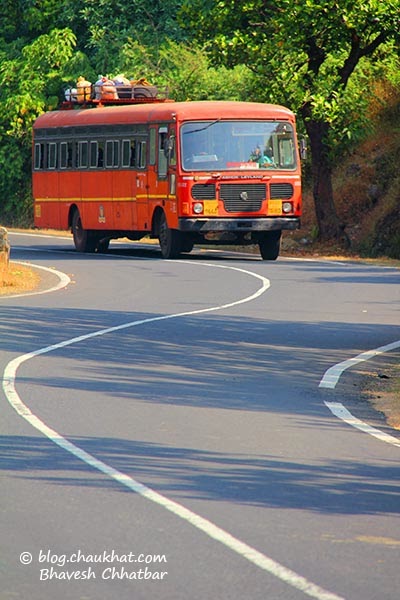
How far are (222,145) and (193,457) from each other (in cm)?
2423

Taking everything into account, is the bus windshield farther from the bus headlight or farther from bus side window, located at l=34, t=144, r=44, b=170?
bus side window, located at l=34, t=144, r=44, b=170

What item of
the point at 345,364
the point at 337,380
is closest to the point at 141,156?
the point at 345,364

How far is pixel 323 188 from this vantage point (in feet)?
137

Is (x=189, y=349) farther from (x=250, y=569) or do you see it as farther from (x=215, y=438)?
(x=250, y=569)

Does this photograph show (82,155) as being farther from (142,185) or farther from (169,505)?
(169,505)

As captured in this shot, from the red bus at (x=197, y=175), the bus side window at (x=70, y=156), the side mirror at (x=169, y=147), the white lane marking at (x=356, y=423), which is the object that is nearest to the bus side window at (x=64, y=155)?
the bus side window at (x=70, y=156)

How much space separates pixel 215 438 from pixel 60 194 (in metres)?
29.5

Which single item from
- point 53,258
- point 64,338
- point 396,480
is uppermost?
A: point 396,480

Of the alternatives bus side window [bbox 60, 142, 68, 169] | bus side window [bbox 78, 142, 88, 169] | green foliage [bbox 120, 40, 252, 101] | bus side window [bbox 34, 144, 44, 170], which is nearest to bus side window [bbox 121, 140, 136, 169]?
bus side window [bbox 78, 142, 88, 169]

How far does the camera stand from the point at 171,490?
959cm

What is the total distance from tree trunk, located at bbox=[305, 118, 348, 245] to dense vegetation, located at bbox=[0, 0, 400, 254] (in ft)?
0.12

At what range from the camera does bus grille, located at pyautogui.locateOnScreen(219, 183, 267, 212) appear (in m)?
34.6

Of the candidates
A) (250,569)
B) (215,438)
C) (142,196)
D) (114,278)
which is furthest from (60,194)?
(250,569)

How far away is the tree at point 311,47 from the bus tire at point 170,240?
5.52 m
